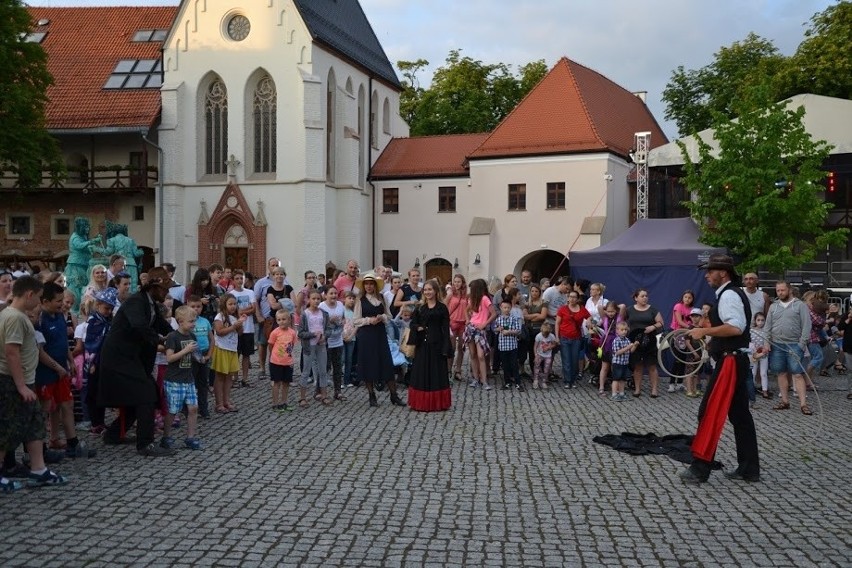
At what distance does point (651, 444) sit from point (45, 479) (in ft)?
19.8

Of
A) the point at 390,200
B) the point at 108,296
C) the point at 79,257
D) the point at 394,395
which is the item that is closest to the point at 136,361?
the point at 108,296

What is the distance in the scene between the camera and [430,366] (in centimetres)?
1205

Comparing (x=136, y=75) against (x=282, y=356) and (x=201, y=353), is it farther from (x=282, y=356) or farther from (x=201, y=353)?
(x=201, y=353)

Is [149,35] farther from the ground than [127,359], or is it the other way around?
[149,35]

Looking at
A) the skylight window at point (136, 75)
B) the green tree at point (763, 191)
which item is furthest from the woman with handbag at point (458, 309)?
the skylight window at point (136, 75)

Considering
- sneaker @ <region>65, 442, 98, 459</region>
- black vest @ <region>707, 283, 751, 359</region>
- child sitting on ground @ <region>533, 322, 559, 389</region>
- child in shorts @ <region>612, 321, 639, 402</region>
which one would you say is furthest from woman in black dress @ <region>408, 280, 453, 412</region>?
sneaker @ <region>65, 442, 98, 459</region>

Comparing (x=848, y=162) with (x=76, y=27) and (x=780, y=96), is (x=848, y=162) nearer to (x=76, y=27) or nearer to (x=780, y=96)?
(x=780, y=96)

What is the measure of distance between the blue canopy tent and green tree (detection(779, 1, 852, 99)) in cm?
1952

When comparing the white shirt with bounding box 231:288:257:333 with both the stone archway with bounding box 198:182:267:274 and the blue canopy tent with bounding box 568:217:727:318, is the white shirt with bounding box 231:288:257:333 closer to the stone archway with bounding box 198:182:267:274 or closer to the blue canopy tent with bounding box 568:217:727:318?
the blue canopy tent with bounding box 568:217:727:318

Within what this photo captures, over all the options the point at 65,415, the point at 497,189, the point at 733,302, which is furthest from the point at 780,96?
the point at 65,415

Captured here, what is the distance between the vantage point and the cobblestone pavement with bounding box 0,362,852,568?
5.80 m

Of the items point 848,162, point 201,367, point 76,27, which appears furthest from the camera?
point 76,27

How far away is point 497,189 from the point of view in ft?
123

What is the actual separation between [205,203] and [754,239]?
24027 mm
